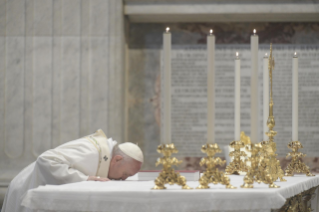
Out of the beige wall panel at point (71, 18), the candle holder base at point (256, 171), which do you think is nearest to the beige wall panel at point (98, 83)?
the beige wall panel at point (71, 18)

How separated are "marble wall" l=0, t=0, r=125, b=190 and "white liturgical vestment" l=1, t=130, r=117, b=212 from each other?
2.36m

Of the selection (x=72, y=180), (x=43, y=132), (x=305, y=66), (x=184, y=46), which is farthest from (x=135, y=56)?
(x=72, y=180)

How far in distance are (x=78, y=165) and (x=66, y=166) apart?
147 millimetres

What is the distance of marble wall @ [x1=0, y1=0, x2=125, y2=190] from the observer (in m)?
5.76

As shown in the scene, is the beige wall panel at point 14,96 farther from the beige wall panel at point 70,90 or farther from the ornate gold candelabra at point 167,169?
the ornate gold candelabra at point 167,169

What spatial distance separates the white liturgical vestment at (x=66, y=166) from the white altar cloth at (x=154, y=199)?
3.02 feet

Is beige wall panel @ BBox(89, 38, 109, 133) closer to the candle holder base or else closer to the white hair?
the white hair

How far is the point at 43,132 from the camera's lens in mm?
5785

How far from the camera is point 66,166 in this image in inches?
114

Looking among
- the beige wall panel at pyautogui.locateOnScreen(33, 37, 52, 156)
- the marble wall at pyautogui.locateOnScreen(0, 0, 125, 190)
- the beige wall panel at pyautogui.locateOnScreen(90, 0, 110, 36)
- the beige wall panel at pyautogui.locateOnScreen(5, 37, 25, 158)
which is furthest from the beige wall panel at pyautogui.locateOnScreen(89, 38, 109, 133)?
the beige wall panel at pyautogui.locateOnScreen(5, 37, 25, 158)

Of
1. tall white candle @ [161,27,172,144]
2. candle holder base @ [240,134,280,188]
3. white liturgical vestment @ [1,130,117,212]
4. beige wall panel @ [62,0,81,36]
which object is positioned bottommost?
white liturgical vestment @ [1,130,117,212]

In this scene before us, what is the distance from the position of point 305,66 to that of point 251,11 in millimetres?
1137

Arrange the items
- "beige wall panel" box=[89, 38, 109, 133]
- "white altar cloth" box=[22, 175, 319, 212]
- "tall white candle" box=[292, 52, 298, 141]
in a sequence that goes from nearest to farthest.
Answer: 1. "white altar cloth" box=[22, 175, 319, 212]
2. "tall white candle" box=[292, 52, 298, 141]
3. "beige wall panel" box=[89, 38, 109, 133]

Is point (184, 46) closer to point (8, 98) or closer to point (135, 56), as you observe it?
point (135, 56)
